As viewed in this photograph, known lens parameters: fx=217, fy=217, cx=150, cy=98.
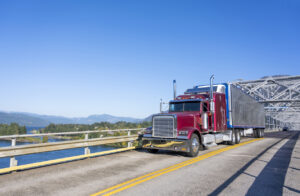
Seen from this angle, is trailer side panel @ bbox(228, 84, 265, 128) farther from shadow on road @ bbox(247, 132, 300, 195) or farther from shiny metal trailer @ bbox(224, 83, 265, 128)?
shadow on road @ bbox(247, 132, 300, 195)

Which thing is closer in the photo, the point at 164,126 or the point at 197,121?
the point at 164,126

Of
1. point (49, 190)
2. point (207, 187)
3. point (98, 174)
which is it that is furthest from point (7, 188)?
point (207, 187)

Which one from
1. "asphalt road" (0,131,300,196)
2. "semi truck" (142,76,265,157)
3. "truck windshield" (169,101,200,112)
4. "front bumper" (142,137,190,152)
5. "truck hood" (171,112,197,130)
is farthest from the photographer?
"truck windshield" (169,101,200,112)

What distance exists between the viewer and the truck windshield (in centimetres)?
1202

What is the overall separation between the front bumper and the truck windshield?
8.15ft

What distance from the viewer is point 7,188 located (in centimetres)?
553

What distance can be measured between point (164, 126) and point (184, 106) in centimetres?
232

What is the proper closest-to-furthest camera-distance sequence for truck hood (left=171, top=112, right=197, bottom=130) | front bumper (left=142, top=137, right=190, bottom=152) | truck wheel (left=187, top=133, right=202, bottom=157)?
front bumper (left=142, top=137, right=190, bottom=152) → truck wheel (left=187, top=133, right=202, bottom=157) → truck hood (left=171, top=112, right=197, bottom=130)

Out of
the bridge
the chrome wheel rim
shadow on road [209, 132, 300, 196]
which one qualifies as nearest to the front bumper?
the chrome wheel rim

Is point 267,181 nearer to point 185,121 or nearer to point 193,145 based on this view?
point 193,145

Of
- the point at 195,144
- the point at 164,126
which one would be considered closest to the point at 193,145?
the point at 195,144

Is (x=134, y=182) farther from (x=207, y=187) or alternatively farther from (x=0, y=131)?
(x=0, y=131)

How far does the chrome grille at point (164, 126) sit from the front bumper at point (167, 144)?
0.24 m

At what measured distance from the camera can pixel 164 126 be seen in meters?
10.7
